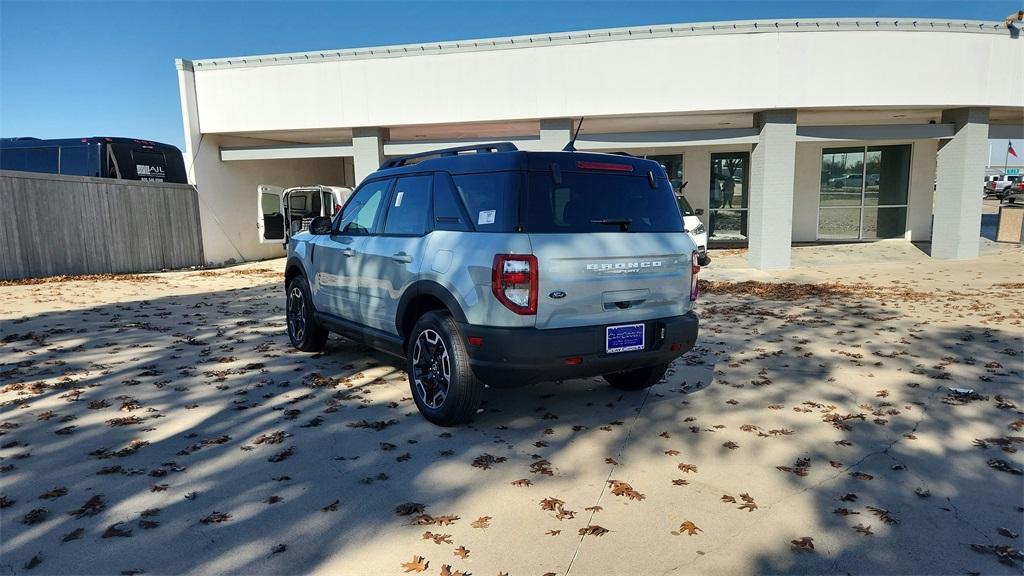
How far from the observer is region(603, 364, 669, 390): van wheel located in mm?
5227

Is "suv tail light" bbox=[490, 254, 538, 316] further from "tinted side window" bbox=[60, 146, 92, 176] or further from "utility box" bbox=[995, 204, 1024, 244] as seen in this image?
"utility box" bbox=[995, 204, 1024, 244]

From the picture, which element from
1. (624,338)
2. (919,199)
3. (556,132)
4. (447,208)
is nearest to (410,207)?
(447,208)

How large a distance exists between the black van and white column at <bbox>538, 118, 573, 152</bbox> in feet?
33.1

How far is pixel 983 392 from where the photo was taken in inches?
202

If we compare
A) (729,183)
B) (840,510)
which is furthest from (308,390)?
(729,183)

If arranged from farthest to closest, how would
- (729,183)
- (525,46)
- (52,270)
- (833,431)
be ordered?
(729,183), (525,46), (52,270), (833,431)

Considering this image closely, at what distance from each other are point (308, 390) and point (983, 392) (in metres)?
5.77

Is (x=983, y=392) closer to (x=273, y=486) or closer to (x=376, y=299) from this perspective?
(x=376, y=299)

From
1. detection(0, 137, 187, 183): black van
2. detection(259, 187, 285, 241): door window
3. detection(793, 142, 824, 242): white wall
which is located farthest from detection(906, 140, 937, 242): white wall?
detection(0, 137, 187, 183): black van

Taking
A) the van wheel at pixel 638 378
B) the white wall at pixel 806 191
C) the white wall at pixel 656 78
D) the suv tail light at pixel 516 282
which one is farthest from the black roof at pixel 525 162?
the white wall at pixel 806 191

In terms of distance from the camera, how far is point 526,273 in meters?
3.87

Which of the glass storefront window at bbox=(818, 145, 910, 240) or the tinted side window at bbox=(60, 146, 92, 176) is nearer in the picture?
the tinted side window at bbox=(60, 146, 92, 176)

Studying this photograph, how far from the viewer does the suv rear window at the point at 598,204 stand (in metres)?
4.08

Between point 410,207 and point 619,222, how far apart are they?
1745 millimetres
